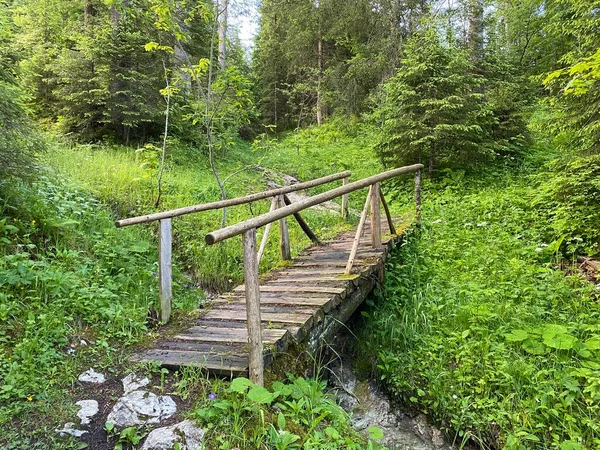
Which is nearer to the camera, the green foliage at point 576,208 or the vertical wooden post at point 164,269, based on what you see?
the vertical wooden post at point 164,269

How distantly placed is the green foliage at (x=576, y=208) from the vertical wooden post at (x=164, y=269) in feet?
16.3

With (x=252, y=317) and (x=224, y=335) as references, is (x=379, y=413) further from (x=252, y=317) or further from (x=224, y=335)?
(x=252, y=317)

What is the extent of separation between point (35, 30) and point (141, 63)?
4199mm

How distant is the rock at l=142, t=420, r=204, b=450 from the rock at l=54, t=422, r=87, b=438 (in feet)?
1.38

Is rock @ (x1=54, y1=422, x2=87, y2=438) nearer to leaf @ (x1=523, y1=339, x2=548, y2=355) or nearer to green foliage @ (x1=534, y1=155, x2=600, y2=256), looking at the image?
leaf @ (x1=523, y1=339, x2=548, y2=355)

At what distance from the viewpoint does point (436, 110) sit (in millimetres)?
8062

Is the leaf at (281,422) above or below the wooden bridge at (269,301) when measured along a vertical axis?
below

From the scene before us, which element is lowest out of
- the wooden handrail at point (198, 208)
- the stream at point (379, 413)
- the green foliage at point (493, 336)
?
the stream at point (379, 413)

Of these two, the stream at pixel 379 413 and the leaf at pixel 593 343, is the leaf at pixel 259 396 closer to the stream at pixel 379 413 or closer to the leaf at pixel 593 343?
the stream at pixel 379 413

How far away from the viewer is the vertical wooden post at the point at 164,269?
368cm

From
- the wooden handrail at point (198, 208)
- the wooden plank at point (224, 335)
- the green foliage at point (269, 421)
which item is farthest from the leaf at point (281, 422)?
the wooden handrail at point (198, 208)

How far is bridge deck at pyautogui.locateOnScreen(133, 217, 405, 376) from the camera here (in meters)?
2.96

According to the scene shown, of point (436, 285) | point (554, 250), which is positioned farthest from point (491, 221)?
point (436, 285)

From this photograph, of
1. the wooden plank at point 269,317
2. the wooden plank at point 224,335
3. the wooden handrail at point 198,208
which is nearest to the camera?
the wooden plank at point 224,335
